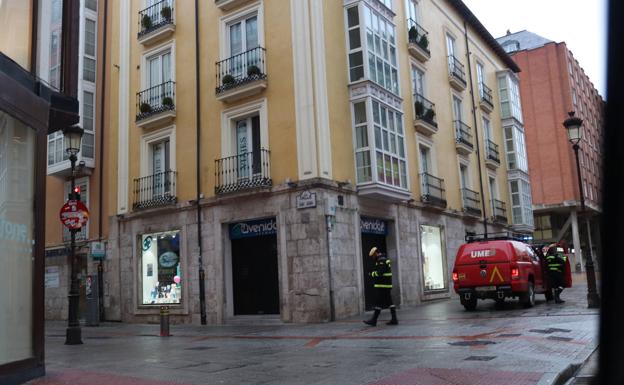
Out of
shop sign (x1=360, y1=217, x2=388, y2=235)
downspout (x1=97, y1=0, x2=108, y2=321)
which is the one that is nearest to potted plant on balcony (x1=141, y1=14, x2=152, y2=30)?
downspout (x1=97, y1=0, x2=108, y2=321)

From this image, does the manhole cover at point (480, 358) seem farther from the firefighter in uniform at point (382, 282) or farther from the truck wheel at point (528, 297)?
the truck wheel at point (528, 297)

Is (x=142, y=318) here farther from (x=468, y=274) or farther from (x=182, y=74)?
(x=468, y=274)

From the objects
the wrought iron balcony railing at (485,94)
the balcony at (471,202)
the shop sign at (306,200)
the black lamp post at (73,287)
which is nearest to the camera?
the black lamp post at (73,287)

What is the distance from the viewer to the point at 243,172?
61.0 feet

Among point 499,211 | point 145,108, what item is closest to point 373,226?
point 145,108

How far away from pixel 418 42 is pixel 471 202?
8.43m

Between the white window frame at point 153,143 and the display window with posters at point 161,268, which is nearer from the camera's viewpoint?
the display window with posters at point 161,268

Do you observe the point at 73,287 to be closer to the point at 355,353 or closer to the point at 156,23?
the point at 355,353

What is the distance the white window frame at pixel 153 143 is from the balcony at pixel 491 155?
1735cm

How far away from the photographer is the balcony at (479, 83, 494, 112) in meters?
31.0

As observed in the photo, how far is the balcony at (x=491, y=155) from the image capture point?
1209 inches

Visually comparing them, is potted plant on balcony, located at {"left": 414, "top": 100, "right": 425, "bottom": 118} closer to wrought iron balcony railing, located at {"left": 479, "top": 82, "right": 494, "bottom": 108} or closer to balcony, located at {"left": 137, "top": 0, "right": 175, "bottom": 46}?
wrought iron balcony railing, located at {"left": 479, "top": 82, "right": 494, "bottom": 108}

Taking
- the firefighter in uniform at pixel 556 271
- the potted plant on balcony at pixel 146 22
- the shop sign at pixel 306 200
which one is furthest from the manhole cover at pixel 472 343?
the potted plant on balcony at pixel 146 22

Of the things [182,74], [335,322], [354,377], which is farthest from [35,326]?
[182,74]
